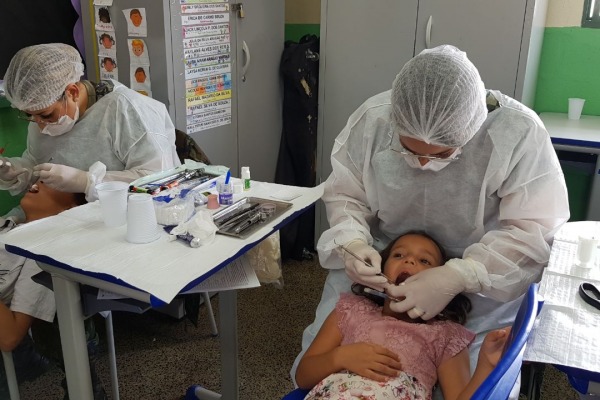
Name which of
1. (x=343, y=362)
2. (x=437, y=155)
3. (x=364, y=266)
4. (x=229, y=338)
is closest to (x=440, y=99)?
(x=437, y=155)

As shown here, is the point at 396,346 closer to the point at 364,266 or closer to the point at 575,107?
the point at 364,266

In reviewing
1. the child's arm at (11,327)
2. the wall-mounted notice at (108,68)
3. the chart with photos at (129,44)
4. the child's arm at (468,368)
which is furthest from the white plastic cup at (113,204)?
Answer: the wall-mounted notice at (108,68)

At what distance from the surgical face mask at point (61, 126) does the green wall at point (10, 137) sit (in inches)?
24.0

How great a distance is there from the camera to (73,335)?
54.9 inches

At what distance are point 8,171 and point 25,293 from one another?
49 cm

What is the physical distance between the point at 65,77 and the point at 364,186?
3.63 ft

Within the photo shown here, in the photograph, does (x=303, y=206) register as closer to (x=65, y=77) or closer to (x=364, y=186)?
(x=364, y=186)

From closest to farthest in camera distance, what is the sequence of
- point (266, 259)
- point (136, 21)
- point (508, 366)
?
point (508, 366)
point (266, 259)
point (136, 21)

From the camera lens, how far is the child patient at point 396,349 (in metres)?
1.26

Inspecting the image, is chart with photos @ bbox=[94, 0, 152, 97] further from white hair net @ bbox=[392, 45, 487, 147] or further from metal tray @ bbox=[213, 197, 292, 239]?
white hair net @ bbox=[392, 45, 487, 147]

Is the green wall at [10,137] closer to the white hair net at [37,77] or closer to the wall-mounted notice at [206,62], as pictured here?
the white hair net at [37,77]

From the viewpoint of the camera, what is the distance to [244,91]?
2.91m

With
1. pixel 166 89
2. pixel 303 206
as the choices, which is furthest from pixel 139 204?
pixel 166 89

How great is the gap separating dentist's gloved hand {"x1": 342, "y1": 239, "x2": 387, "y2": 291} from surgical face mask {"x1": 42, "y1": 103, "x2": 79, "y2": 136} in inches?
44.4
